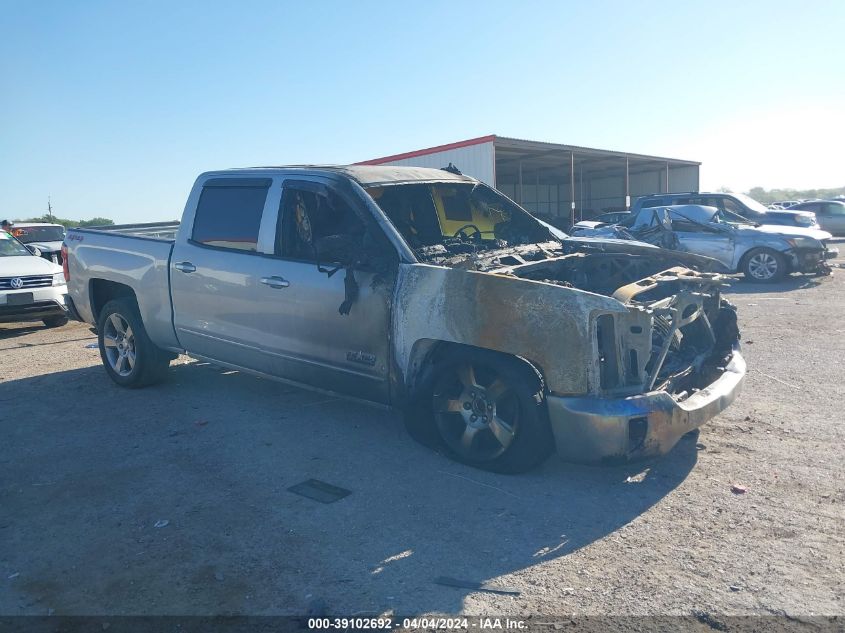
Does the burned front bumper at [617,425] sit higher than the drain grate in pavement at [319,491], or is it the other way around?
the burned front bumper at [617,425]

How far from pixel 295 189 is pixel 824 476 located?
13.3ft

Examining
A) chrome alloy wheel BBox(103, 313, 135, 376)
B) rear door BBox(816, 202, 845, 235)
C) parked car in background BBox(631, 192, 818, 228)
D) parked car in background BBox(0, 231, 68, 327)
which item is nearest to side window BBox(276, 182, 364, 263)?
chrome alloy wheel BBox(103, 313, 135, 376)

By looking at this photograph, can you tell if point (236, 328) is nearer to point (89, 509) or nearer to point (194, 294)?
point (194, 294)

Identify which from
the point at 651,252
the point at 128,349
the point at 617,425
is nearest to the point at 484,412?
the point at 617,425

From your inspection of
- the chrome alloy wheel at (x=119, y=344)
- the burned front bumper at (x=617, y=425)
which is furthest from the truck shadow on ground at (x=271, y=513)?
the chrome alloy wheel at (x=119, y=344)

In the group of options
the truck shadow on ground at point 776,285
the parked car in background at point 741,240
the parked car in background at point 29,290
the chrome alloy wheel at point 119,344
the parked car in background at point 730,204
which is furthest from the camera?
the parked car in background at point 730,204

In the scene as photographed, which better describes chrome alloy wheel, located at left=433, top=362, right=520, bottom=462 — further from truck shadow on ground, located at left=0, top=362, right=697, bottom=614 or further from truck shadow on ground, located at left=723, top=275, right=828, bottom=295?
truck shadow on ground, located at left=723, top=275, right=828, bottom=295

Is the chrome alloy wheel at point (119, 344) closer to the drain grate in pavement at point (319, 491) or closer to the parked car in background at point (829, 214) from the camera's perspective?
the drain grate in pavement at point (319, 491)

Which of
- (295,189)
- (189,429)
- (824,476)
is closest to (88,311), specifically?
(189,429)

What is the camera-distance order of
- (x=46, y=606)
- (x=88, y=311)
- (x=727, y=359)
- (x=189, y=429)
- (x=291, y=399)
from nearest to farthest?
(x=46, y=606) → (x=727, y=359) → (x=189, y=429) → (x=291, y=399) → (x=88, y=311)

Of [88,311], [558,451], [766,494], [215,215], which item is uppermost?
[215,215]

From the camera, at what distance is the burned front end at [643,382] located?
155 inches

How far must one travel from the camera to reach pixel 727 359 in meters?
5.02

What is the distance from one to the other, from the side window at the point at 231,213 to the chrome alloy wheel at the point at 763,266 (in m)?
11.6
